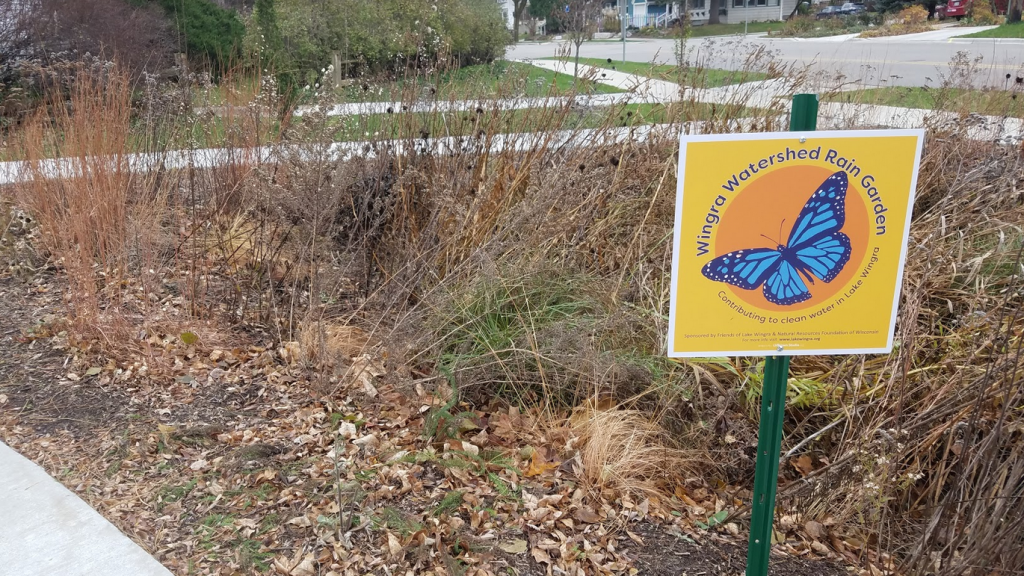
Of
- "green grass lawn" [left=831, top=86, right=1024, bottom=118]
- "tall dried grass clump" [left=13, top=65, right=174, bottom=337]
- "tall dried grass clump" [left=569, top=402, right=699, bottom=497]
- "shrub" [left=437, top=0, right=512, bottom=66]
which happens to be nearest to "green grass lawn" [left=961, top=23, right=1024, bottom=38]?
"shrub" [left=437, top=0, right=512, bottom=66]

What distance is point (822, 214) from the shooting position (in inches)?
75.7

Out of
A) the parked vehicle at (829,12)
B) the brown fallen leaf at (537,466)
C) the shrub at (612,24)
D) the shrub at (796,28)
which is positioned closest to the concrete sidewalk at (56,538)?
the brown fallen leaf at (537,466)

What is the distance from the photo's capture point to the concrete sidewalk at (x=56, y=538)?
2496mm

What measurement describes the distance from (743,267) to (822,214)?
231mm

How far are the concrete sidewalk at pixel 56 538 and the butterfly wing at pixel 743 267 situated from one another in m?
1.97

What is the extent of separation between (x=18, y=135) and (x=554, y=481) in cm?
535

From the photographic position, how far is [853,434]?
3.14 metres

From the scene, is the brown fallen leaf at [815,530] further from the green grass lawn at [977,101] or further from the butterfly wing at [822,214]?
the green grass lawn at [977,101]

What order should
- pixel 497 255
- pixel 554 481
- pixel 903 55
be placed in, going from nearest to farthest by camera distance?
pixel 554 481 → pixel 497 255 → pixel 903 55

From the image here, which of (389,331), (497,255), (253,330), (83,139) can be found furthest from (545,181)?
(83,139)

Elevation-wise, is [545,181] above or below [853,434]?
above

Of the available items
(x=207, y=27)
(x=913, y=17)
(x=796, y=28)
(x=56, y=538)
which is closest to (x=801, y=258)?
(x=56, y=538)

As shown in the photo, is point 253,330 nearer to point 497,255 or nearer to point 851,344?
point 497,255

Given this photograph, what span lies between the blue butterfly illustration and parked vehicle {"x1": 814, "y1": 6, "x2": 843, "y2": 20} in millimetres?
44564
